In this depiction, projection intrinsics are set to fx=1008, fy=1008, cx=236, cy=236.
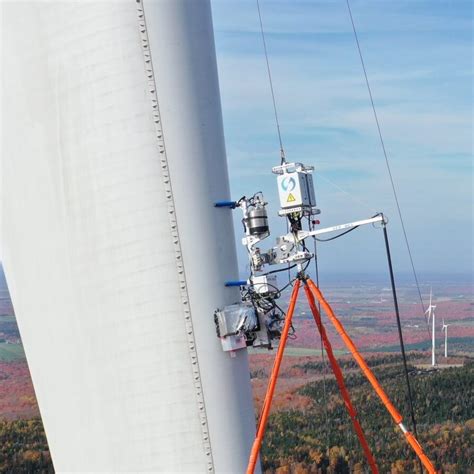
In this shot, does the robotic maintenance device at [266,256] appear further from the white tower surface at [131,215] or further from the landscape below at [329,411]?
the landscape below at [329,411]

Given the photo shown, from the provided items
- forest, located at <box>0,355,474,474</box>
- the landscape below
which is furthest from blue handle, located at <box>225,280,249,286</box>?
forest, located at <box>0,355,474,474</box>

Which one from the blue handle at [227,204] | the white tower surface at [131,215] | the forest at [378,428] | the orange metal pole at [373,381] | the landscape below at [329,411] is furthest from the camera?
the forest at [378,428]

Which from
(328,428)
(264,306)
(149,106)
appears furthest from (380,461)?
(149,106)

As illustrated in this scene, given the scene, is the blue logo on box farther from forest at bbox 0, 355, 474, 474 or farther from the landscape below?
forest at bbox 0, 355, 474, 474

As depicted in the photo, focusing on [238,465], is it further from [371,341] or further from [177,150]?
[371,341]

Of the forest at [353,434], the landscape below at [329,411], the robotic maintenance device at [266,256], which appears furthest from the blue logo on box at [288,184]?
the forest at [353,434]

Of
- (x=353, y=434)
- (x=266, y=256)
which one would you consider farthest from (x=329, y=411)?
(x=266, y=256)
